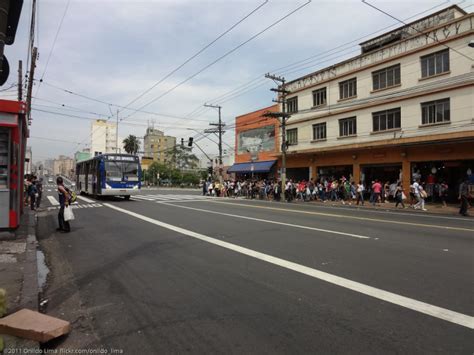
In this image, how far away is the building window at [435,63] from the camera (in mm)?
20953

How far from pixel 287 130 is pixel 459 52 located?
15873 millimetres

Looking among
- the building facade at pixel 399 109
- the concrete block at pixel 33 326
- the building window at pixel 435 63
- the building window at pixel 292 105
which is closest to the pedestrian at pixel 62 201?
the concrete block at pixel 33 326

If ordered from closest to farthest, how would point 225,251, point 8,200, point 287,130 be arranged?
point 225,251 → point 8,200 → point 287,130

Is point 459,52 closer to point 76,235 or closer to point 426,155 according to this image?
point 426,155

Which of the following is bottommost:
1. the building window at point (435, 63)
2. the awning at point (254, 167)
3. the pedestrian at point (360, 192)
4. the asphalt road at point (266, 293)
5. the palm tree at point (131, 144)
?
the asphalt road at point (266, 293)

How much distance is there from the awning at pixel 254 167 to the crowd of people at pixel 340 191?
2.46 m

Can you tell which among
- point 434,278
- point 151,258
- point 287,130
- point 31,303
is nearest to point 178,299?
point 31,303

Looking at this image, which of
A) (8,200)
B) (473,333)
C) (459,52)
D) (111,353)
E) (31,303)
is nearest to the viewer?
(111,353)

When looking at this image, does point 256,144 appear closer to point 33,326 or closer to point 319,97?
point 319,97

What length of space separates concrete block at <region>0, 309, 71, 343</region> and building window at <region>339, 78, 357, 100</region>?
86.6 ft

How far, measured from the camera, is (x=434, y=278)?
565cm

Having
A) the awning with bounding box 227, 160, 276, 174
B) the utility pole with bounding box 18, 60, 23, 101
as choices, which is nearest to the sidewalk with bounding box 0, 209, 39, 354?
the utility pole with bounding box 18, 60, 23, 101

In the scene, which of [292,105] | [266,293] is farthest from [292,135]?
[266,293]

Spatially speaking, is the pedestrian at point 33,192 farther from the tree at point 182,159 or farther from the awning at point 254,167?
the tree at point 182,159
